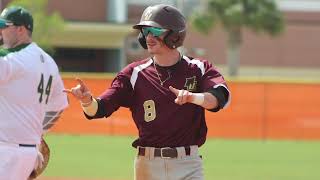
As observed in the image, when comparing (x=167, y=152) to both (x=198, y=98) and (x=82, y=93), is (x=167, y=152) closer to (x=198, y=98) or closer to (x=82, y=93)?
(x=198, y=98)

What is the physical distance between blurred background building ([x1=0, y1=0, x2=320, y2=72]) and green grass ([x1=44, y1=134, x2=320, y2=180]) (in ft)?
66.7

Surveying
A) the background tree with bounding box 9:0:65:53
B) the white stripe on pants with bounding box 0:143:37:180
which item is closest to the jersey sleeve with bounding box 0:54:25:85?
the white stripe on pants with bounding box 0:143:37:180

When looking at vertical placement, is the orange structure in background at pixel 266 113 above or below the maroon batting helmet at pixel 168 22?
below

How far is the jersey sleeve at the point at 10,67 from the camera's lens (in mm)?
6562

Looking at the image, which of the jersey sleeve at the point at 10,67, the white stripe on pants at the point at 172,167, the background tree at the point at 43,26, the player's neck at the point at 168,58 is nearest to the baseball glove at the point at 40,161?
the jersey sleeve at the point at 10,67

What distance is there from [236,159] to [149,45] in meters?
12.4

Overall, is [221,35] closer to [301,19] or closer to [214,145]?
[301,19]

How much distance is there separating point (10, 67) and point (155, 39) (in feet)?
3.69

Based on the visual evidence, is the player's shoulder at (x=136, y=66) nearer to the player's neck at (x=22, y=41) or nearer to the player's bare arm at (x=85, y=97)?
the player's bare arm at (x=85, y=97)

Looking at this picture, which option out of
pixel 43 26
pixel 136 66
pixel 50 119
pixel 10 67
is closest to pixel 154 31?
pixel 136 66

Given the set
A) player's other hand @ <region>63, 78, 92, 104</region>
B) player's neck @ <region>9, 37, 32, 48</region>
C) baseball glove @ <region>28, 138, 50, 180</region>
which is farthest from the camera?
baseball glove @ <region>28, 138, 50, 180</region>

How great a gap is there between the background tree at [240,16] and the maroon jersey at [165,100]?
44645 mm

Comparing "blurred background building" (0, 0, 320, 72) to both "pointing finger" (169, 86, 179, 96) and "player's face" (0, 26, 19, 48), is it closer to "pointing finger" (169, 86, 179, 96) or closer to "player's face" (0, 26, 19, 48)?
"player's face" (0, 26, 19, 48)

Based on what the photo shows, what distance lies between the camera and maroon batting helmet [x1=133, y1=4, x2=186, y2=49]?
648 cm
